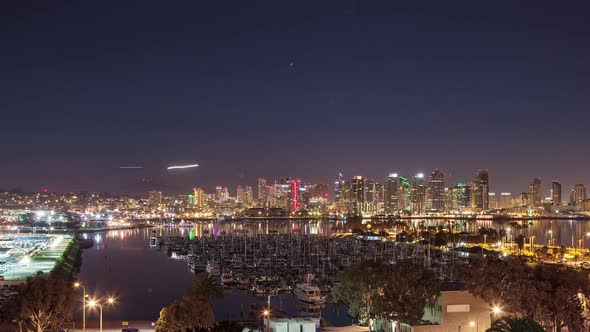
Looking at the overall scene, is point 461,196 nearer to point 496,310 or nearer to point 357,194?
point 357,194

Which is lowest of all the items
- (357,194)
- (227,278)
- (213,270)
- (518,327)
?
(227,278)

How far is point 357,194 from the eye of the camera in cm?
14800

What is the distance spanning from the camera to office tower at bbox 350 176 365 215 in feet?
478

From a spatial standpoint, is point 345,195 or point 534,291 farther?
point 345,195

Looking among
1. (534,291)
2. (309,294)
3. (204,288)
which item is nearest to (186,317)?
(204,288)

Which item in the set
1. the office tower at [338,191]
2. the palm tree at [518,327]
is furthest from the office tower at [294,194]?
the palm tree at [518,327]

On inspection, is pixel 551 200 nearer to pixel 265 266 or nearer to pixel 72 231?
pixel 72 231

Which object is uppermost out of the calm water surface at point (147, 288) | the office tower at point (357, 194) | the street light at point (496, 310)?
the office tower at point (357, 194)

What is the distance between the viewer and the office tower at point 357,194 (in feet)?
478

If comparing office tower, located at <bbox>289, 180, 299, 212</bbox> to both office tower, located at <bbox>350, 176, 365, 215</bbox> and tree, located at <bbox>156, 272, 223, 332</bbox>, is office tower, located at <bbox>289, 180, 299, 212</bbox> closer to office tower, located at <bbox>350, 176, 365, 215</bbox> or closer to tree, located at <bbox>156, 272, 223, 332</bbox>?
office tower, located at <bbox>350, 176, 365, 215</bbox>

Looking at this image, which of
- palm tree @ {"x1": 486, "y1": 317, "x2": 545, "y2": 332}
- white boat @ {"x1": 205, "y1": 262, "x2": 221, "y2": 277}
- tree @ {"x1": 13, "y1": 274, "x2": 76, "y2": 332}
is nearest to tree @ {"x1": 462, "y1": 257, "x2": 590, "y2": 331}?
A: palm tree @ {"x1": 486, "y1": 317, "x2": 545, "y2": 332}

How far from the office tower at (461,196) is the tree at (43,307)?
460ft

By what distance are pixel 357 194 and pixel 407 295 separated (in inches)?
5362

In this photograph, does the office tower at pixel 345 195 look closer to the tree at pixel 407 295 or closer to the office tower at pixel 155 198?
the office tower at pixel 155 198
